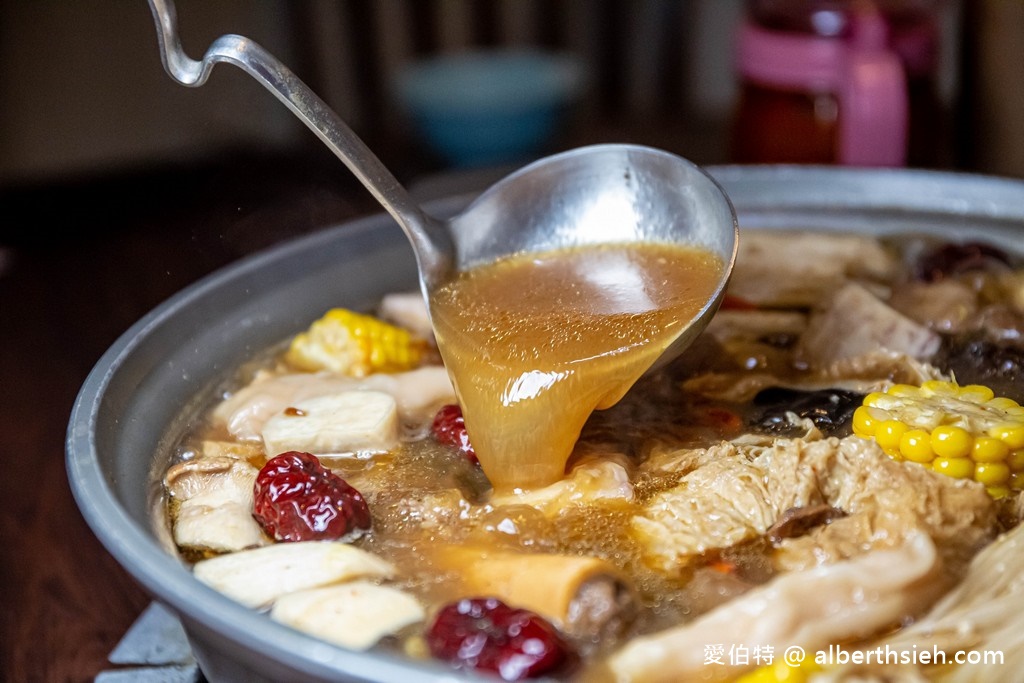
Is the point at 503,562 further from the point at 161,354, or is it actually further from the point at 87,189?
the point at 87,189

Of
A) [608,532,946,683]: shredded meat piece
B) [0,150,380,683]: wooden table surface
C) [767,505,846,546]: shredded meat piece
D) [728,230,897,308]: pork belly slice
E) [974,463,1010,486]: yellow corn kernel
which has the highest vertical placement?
[608,532,946,683]: shredded meat piece

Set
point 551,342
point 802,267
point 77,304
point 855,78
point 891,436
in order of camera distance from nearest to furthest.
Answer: point 891,436
point 551,342
point 802,267
point 855,78
point 77,304

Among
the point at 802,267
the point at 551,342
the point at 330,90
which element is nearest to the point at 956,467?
the point at 551,342

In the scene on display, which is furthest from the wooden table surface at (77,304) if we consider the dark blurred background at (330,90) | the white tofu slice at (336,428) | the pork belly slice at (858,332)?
the pork belly slice at (858,332)

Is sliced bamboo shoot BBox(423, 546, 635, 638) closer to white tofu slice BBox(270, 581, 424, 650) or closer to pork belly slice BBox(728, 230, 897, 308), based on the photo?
white tofu slice BBox(270, 581, 424, 650)

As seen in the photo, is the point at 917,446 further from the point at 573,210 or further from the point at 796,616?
the point at 573,210

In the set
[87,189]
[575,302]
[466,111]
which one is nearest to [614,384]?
[575,302]

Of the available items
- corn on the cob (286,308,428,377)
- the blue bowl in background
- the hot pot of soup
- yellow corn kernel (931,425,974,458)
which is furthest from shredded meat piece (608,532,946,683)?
the blue bowl in background
